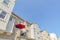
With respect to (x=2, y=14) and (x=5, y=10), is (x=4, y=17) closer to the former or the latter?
(x=2, y=14)

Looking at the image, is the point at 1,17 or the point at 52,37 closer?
the point at 1,17

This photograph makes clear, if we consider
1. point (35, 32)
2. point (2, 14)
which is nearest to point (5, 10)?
point (2, 14)

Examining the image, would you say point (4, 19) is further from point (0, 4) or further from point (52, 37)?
point (52, 37)

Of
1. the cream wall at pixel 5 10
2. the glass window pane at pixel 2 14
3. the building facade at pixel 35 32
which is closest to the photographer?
the cream wall at pixel 5 10

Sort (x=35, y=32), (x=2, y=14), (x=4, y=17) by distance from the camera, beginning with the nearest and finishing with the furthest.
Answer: (x=2, y=14), (x=4, y=17), (x=35, y=32)

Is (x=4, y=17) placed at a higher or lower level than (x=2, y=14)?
lower

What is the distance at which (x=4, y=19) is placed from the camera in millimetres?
16391

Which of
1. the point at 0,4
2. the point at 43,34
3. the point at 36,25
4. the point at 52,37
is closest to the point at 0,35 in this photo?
the point at 0,4

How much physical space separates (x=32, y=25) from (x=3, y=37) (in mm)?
12489

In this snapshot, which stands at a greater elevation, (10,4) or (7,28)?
(10,4)

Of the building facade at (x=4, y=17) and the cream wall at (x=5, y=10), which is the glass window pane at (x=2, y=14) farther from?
the cream wall at (x=5, y=10)

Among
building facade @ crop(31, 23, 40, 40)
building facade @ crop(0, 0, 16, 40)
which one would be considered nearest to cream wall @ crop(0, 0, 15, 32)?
building facade @ crop(0, 0, 16, 40)

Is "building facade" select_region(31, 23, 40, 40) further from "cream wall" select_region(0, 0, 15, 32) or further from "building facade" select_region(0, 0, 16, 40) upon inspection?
"building facade" select_region(0, 0, 16, 40)

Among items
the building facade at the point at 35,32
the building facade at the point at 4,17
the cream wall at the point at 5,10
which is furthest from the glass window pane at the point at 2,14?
the building facade at the point at 35,32
